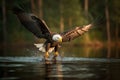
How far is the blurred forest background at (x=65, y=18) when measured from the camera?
56.6 m

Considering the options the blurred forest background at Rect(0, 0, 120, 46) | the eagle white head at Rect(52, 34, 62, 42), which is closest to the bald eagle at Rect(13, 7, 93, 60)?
the eagle white head at Rect(52, 34, 62, 42)

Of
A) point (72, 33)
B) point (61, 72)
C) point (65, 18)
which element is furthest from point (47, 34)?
point (65, 18)

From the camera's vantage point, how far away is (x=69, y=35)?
2494 cm

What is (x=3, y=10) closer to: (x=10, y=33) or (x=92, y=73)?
(x=10, y=33)

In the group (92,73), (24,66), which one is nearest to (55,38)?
(24,66)

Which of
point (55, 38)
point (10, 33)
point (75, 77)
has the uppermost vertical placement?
point (10, 33)

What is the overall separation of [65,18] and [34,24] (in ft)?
115

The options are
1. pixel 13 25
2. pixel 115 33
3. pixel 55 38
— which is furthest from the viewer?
pixel 115 33

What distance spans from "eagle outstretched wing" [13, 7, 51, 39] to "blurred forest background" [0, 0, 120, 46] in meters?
28.6

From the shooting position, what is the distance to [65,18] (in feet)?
198

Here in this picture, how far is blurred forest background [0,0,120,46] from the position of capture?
5658 cm

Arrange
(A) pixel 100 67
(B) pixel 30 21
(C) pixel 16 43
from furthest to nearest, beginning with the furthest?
(C) pixel 16 43, (B) pixel 30 21, (A) pixel 100 67

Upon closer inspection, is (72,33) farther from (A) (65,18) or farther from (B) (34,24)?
(A) (65,18)

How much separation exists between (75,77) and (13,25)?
41825 millimetres
